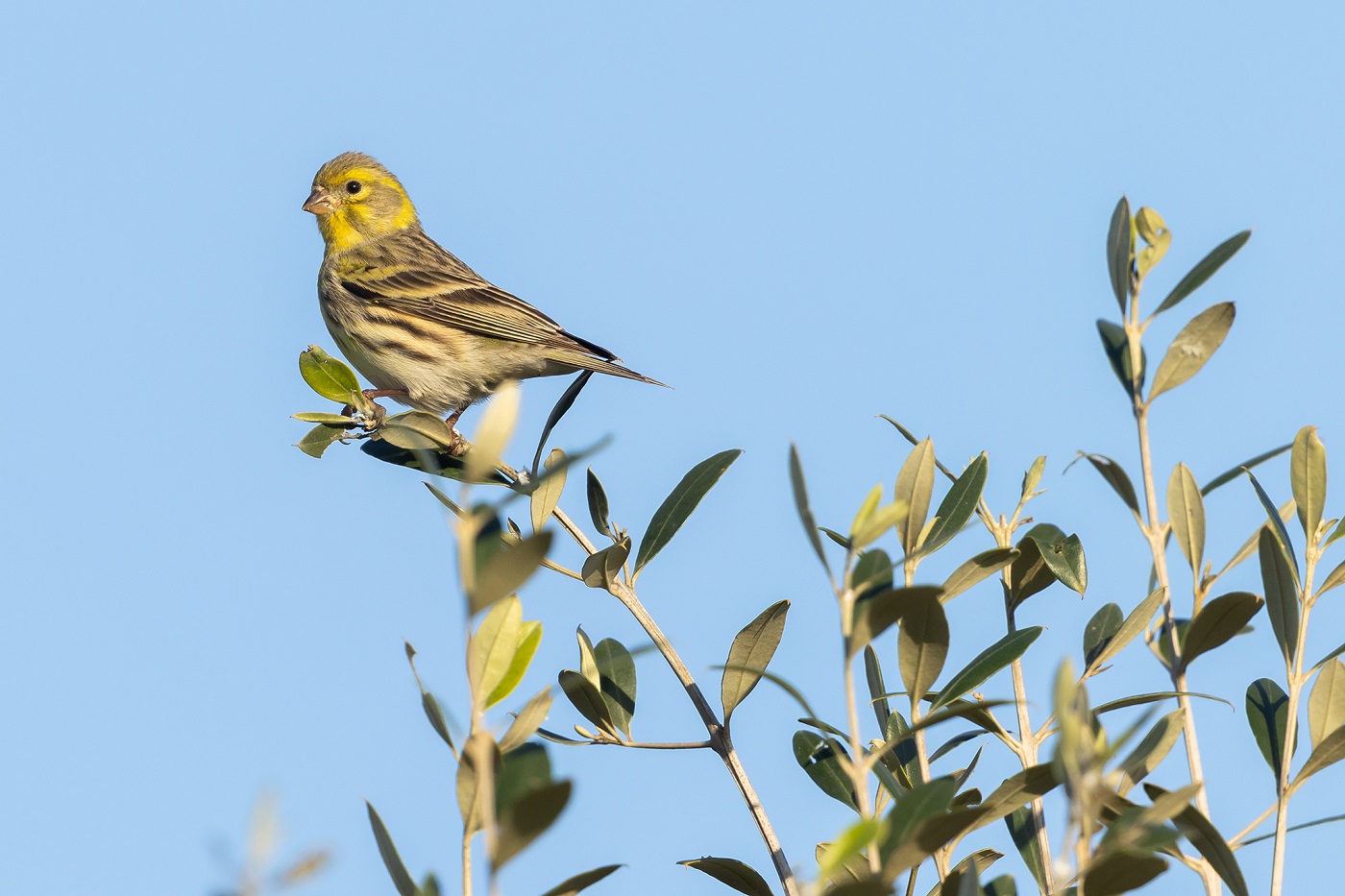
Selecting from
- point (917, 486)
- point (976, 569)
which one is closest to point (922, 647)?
point (976, 569)

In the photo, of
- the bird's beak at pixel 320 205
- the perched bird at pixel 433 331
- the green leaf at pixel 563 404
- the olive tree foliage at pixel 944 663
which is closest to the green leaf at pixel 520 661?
the olive tree foliage at pixel 944 663

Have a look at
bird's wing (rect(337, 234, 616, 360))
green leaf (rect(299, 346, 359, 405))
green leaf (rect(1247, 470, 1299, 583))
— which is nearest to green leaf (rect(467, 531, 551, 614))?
green leaf (rect(1247, 470, 1299, 583))

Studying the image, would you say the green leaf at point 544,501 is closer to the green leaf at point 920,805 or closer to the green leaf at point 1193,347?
the green leaf at point 1193,347

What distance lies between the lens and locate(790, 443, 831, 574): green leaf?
1584mm

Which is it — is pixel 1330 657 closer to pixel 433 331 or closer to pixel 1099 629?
pixel 1099 629

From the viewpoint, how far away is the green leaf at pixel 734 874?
2318 mm

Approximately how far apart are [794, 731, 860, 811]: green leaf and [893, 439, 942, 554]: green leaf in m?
0.42

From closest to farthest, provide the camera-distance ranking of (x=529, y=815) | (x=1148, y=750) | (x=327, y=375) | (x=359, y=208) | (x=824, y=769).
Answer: (x=529, y=815)
(x=1148, y=750)
(x=824, y=769)
(x=327, y=375)
(x=359, y=208)

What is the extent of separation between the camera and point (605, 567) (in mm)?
2770

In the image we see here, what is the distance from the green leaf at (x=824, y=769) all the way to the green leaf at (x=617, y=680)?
0.34 meters

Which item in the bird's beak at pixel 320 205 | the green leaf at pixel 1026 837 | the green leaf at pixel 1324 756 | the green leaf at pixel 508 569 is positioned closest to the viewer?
the green leaf at pixel 508 569

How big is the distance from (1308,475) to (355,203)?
8240mm

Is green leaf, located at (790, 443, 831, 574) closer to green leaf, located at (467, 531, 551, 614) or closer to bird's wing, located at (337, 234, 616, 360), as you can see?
green leaf, located at (467, 531, 551, 614)

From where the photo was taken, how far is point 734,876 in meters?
2.34
